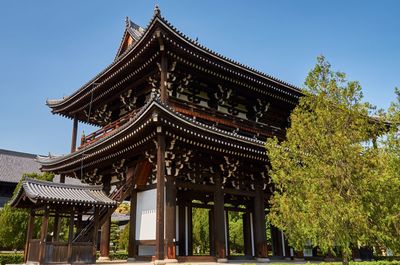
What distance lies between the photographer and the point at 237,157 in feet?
59.5

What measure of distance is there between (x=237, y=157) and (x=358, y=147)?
8.52 m

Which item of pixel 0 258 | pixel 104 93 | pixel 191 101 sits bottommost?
pixel 0 258

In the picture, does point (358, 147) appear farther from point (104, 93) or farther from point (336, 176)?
point (104, 93)

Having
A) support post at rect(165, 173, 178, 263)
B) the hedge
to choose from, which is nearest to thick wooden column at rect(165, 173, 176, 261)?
support post at rect(165, 173, 178, 263)

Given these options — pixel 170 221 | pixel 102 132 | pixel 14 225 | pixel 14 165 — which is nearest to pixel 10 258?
pixel 14 225

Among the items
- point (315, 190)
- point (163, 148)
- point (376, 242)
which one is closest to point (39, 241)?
point (163, 148)

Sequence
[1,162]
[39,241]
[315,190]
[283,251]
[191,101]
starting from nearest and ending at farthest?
[315,190] → [39,241] → [191,101] → [283,251] → [1,162]

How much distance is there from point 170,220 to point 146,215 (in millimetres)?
2181

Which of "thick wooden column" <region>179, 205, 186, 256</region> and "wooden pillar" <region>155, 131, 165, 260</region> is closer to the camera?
"wooden pillar" <region>155, 131, 165, 260</region>

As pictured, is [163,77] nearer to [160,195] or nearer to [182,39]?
[182,39]

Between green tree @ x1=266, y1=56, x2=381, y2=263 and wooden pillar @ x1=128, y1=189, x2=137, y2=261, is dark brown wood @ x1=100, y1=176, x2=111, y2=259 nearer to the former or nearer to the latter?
wooden pillar @ x1=128, y1=189, x2=137, y2=261

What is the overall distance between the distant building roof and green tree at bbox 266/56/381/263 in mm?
39730

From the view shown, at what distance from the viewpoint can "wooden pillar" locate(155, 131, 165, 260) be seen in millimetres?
13805

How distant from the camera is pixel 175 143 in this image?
52.4 feet
